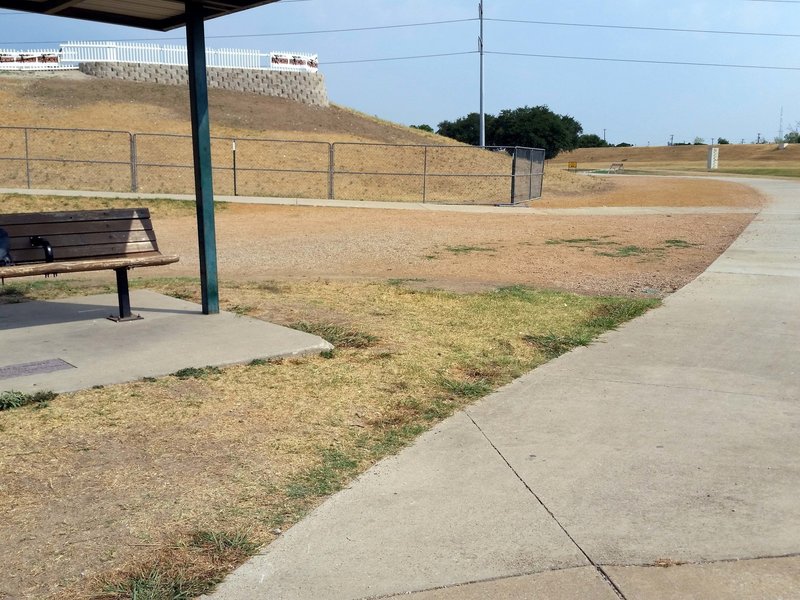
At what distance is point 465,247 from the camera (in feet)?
49.0

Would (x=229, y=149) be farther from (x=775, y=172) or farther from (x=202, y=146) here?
(x=775, y=172)

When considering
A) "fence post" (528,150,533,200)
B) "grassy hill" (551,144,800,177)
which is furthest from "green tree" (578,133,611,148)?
"fence post" (528,150,533,200)

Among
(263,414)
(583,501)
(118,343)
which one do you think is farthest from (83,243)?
(583,501)

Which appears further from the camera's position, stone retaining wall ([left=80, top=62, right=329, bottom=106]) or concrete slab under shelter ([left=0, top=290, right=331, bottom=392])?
stone retaining wall ([left=80, top=62, right=329, bottom=106])

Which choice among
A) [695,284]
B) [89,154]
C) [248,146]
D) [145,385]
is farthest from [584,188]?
[145,385]

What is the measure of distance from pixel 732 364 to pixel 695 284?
4.06 m

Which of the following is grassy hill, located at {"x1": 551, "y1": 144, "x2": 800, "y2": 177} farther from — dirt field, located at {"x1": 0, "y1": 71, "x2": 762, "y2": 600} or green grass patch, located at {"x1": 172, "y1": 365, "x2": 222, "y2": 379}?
green grass patch, located at {"x1": 172, "y1": 365, "x2": 222, "y2": 379}

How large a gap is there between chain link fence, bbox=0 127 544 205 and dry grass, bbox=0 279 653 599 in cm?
Result: 1950

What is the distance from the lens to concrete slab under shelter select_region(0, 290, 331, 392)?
237 inches

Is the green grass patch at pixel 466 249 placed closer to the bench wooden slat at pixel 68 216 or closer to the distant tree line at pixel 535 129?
the bench wooden slat at pixel 68 216

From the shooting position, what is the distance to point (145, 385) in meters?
5.83

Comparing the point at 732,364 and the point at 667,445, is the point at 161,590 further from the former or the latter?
the point at 732,364

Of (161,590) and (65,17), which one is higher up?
(65,17)

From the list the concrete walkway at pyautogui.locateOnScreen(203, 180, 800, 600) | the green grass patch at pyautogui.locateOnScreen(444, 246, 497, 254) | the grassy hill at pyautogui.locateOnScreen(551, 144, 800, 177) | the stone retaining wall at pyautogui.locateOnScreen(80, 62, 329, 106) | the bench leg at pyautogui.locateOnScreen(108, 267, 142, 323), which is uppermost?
the stone retaining wall at pyautogui.locateOnScreen(80, 62, 329, 106)
